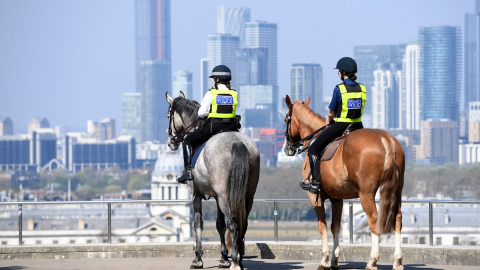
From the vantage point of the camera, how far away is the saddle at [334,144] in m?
16.9

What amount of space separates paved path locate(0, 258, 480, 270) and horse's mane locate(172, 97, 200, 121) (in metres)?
2.24

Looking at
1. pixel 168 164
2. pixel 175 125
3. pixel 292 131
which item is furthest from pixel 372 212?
pixel 168 164

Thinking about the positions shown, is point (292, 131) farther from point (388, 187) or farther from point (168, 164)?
point (168, 164)

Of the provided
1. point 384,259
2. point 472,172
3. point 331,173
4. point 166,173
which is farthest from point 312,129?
point 472,172

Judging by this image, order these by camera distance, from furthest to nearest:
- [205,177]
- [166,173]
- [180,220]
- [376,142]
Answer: [166,173] → [180,220] → [205,177] → [376,142]

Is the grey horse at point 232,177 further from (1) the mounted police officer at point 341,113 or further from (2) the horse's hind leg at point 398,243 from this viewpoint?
(2) the horse's hind leg at point 398,243

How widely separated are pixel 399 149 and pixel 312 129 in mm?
2155

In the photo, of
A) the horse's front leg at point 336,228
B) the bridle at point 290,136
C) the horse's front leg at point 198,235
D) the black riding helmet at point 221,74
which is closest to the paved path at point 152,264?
the horse's front leg at point 198,235

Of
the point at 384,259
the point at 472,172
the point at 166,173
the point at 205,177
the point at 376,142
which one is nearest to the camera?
the point at 376,142

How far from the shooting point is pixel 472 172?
637 ft

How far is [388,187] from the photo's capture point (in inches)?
631

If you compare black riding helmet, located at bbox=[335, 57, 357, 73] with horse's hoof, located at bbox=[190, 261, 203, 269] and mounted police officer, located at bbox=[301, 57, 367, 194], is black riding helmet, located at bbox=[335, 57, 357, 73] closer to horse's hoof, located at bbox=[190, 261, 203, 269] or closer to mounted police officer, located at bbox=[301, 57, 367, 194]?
mounted police officer, located at bbox=[301, 57, 367, 194]

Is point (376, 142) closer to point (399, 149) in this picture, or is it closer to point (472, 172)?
point (399, 149)

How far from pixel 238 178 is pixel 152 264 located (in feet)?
9.05
